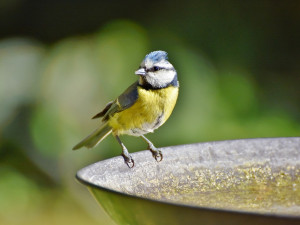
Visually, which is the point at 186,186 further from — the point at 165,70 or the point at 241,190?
the point at 165,70

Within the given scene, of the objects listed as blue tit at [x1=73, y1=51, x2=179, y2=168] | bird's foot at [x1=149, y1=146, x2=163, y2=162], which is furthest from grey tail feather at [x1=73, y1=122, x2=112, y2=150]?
bird's foot at [x1=149, y1=146, x2=163, y2=162]

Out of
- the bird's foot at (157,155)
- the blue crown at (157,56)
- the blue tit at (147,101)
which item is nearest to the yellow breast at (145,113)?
the blue tit at (147,101)

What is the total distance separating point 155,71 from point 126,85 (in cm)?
163

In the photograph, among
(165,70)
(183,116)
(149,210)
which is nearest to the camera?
(149,210)

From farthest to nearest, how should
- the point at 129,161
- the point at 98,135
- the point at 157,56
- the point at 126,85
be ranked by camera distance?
the point at 126,85 < the point at 98,135 < the point at 157,56 < the point at 129,161

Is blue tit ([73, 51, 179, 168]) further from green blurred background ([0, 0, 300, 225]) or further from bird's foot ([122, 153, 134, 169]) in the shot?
green blurred background ([0, 0, 300, 225])

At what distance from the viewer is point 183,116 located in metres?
3.80

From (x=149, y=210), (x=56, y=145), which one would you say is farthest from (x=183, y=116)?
(x=149, y=210)

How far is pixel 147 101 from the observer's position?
7.68 ft

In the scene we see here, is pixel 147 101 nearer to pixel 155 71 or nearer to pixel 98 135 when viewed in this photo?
pixel 155 71

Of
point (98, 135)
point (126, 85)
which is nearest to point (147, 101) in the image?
point (98, 135)

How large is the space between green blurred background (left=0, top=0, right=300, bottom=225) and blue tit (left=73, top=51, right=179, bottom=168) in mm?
1366

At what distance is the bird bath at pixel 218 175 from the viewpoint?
175cm

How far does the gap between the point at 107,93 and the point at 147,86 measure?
1.64m
